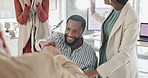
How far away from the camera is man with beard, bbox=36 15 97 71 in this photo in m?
1.70

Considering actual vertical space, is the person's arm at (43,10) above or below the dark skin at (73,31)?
above

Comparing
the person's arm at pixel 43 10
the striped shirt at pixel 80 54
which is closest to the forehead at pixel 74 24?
the striped shirt at pixel 80 54

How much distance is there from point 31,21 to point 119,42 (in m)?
0.83

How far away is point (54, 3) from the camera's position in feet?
14.0

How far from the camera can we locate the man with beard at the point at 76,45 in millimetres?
1700

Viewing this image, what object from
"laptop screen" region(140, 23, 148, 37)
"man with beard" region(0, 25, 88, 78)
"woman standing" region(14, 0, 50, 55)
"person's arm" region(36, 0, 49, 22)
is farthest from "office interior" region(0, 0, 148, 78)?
"man with beard" region(0, 25, 88, 78)

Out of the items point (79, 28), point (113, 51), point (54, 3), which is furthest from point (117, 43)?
point (54, 3)

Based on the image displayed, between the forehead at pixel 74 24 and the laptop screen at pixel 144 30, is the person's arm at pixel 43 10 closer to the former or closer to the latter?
the forehead at pixel 74 24

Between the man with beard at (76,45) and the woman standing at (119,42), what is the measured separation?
0.10 m

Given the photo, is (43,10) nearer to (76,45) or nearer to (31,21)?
(31,21)

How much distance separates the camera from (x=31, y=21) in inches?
74.8

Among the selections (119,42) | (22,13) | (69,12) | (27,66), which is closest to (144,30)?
(69,12)

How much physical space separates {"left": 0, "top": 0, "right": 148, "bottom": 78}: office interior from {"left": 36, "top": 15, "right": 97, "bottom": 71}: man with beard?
119 cm

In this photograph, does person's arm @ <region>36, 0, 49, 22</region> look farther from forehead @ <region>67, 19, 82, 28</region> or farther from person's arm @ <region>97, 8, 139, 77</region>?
person's arm @ <region>97, 8, 139, 77</region>
